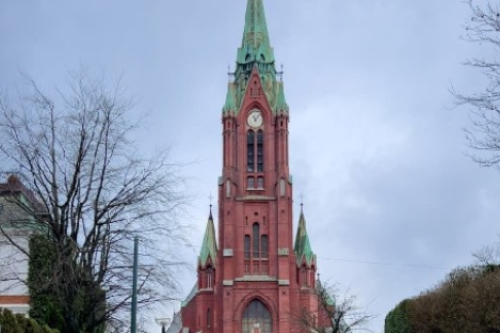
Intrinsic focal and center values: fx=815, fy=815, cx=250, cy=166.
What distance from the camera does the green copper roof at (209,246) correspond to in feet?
259

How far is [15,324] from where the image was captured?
2419 centimetres

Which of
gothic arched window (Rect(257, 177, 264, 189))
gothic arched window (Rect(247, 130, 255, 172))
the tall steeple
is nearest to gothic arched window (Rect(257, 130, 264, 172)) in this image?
gothic arched window (Rect(247, 130, 255, 172))

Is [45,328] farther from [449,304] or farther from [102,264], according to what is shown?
[449,304]

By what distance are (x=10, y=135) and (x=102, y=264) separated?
15.5 feet

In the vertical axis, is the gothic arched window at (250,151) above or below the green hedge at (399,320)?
above

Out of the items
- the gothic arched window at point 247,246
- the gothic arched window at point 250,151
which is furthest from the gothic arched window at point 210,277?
the gothic arched window at point 250,151

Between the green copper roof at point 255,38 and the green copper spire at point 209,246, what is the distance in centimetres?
1763

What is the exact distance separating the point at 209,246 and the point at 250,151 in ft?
33.7

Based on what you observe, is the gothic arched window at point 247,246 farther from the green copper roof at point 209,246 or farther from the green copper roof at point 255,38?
the green copper roof at point 255,38

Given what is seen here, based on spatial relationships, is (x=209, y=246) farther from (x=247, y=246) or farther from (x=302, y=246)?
(x=302, y=246)

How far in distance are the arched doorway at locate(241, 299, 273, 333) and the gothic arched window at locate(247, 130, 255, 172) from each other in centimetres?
1347

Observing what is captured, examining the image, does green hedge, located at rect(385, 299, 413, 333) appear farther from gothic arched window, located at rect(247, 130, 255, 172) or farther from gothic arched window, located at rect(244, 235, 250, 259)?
gothic arched window, located at rect(247, 130, 255, 172)

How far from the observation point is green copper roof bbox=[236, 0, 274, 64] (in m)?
86.0

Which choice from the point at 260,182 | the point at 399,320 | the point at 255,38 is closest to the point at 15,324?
the point at 399,320
